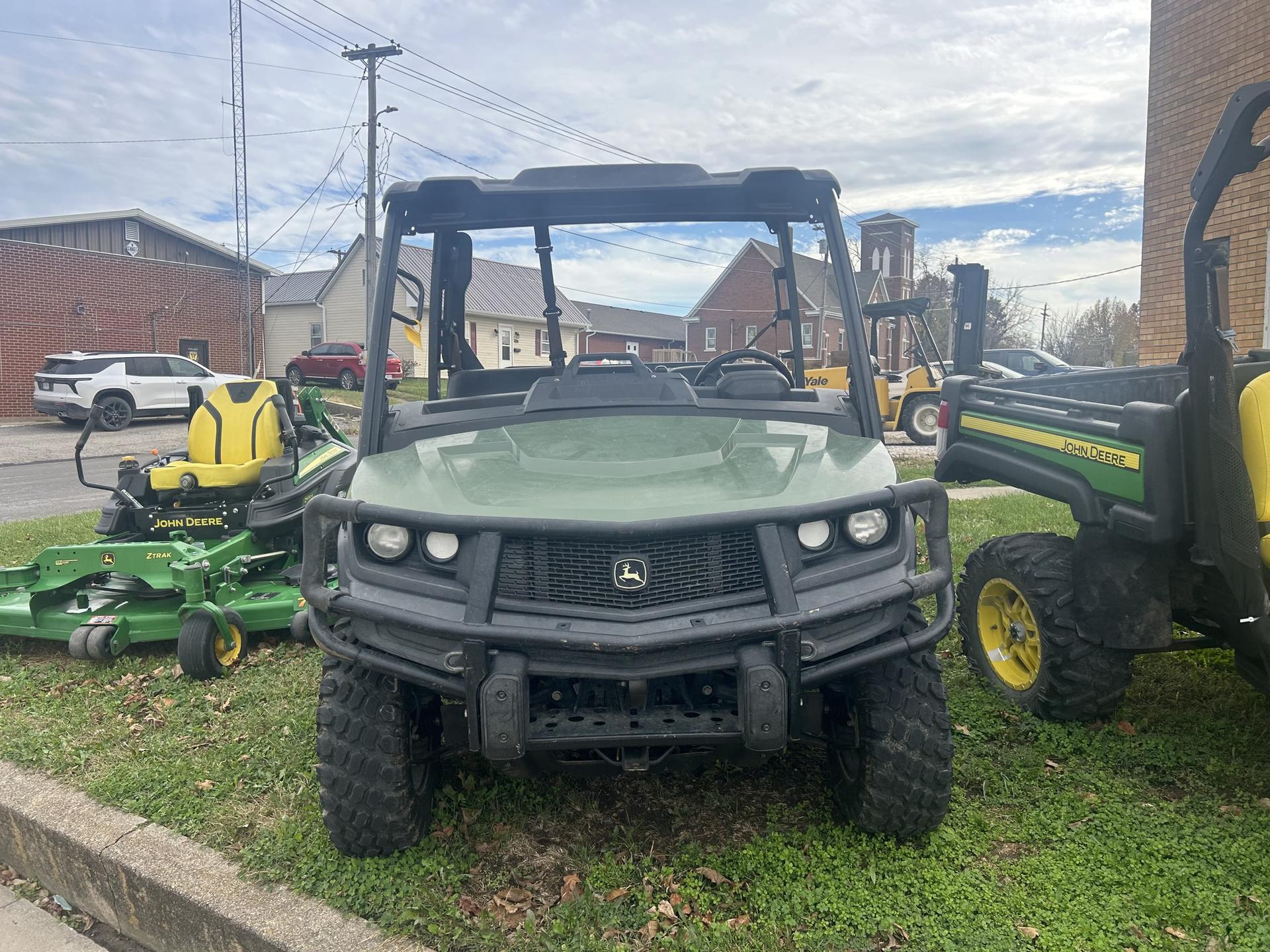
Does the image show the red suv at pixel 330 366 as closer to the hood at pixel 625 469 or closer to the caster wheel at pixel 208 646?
the caster wheel at pixel 208 646

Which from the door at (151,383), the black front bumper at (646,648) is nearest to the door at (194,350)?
the door at (151,383)

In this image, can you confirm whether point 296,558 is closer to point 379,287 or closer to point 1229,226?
point 379,287

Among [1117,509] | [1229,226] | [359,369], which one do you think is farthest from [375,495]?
[359,369]

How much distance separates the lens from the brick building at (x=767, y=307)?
3.72 metres

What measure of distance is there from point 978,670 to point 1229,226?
26.2 feet

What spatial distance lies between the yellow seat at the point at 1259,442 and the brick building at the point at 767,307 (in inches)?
52.1

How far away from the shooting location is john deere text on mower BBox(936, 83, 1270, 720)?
9.46 ft

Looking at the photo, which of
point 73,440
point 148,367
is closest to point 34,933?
point 73,440

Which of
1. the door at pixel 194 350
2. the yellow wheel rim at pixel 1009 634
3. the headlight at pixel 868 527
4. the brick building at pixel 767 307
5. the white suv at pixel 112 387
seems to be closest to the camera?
the headlight at pixel 868 527

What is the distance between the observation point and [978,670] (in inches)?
169

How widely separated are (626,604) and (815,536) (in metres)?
0.58

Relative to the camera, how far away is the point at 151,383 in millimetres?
20078

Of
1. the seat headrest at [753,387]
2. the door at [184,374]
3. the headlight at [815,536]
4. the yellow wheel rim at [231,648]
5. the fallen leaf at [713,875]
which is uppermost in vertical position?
the door at [184,374]

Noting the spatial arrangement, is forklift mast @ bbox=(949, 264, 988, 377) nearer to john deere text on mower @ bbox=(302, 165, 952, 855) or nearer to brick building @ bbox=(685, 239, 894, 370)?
brick building @ bbox=(685, 239, 894, 370)
